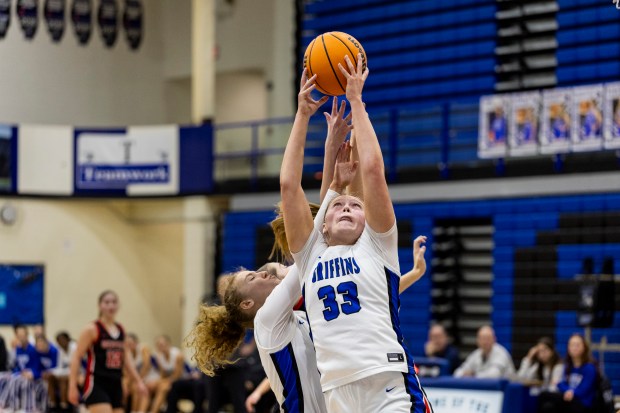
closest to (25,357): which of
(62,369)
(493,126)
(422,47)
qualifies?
(62,369)

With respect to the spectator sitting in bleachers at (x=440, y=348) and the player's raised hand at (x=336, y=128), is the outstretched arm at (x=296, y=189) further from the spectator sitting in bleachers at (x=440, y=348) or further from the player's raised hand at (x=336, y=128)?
the spectator sitting in bleachers at (x=440, y=348)

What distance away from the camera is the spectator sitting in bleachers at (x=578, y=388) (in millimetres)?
11656

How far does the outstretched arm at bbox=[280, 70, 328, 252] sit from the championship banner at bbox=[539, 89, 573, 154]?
10.6 meters

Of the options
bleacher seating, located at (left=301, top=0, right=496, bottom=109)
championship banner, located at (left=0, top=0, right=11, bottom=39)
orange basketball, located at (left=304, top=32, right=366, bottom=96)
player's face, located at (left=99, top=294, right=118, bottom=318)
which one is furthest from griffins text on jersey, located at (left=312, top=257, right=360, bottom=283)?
championship banner, located at (left=0, top=0, right=11, bottom=39)

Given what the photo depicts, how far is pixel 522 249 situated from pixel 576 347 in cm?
370

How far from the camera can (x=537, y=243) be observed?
1523 cm

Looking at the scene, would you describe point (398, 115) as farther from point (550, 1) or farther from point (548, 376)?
point (548, 376)

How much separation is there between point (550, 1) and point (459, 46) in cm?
152

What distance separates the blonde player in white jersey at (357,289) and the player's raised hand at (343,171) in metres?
0.27

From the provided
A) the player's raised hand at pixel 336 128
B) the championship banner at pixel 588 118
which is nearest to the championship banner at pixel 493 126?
the championship banner at pixel 588 118

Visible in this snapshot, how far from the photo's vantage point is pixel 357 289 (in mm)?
4172

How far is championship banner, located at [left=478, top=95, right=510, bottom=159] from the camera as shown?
15133 millimetres

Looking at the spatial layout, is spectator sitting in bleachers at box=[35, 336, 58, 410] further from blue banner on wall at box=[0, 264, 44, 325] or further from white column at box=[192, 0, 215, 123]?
white column at box=[192, 0, 215, 123]

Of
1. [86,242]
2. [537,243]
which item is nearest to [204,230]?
[86,242]
